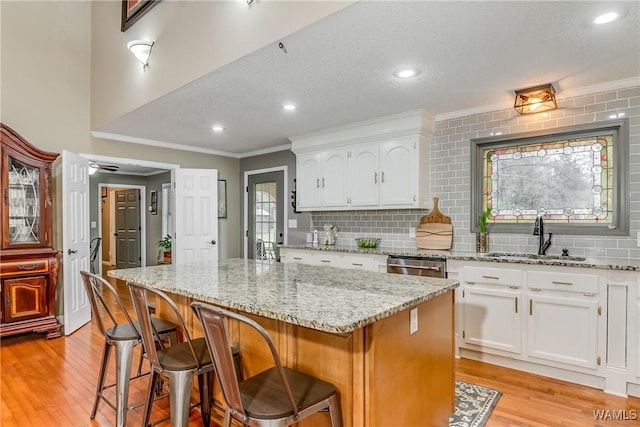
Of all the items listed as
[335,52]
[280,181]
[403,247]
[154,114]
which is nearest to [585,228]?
[403,247]

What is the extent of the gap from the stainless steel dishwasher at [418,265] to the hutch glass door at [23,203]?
382cm

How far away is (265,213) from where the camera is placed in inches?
236

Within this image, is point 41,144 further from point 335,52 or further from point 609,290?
point 609,290

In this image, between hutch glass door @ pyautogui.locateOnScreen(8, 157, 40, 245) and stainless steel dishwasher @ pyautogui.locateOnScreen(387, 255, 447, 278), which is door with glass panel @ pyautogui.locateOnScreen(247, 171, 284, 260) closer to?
stainless steel dishwasher @ pyautogui.locateOnScreen(387, 255, 447, 278)

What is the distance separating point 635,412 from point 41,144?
6.03 metres

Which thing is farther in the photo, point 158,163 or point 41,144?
point 158,163

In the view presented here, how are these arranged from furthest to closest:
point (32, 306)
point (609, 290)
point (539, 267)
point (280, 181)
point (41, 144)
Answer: point (280, 181) < point (41, 144) < point (32, 306) < point (539, 267) < point (609, 290)

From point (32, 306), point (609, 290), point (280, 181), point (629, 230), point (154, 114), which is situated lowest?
point (32, 306)

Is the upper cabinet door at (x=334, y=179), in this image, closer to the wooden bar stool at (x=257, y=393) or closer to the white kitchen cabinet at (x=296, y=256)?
the white kitchen cabinet at (x=296, y=256)

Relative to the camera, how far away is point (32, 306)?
3.86m

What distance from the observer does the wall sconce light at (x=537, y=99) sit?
3.12 m

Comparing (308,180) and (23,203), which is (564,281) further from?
(23,203)

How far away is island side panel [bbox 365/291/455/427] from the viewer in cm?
153

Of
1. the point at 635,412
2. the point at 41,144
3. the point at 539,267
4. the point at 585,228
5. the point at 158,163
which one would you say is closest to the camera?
the point at 635,412
